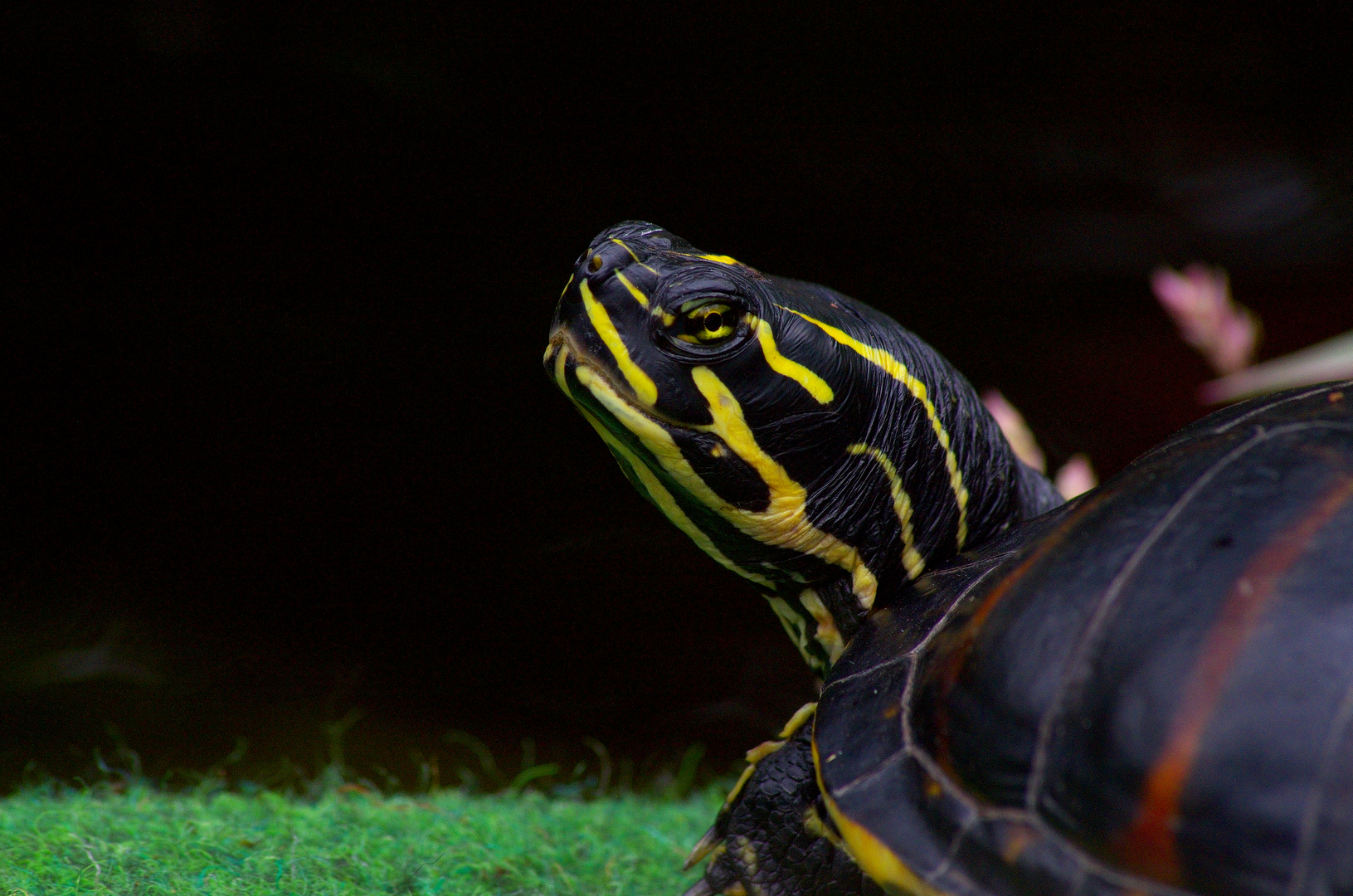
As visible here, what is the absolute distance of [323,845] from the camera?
5.36 ft

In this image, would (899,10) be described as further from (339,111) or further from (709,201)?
(339,111)

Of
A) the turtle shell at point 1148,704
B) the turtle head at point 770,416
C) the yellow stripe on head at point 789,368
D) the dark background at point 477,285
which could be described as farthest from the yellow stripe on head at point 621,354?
the dark background at point 477,285

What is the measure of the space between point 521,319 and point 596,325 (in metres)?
1.94

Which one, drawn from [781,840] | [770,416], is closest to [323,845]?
[781,840]

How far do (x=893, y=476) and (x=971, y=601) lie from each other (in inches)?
10.2

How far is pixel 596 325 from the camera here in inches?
49.3

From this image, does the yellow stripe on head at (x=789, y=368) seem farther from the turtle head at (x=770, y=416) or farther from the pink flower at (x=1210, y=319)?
the pink flower at (x=1210, y=319)

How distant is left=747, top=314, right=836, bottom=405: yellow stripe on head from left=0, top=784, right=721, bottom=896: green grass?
97 centimetres

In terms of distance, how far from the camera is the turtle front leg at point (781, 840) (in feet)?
4.19

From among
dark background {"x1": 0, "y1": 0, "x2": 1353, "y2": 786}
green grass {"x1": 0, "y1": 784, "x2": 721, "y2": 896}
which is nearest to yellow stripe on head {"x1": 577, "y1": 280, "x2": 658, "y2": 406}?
green grass {"x1": 0, "y1": 784, "x2": 721, "y2": 896}

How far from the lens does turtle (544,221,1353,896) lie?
0.93m

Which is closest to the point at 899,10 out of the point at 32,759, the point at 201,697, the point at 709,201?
the point at 709,201

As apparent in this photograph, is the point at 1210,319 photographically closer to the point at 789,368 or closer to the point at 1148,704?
the point at 789,368

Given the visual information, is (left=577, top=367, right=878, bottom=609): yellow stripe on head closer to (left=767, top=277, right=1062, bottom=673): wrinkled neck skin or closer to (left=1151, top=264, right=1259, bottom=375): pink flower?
(left=767, top=277, right=1062, bottom=673): wrinkled neck skin
